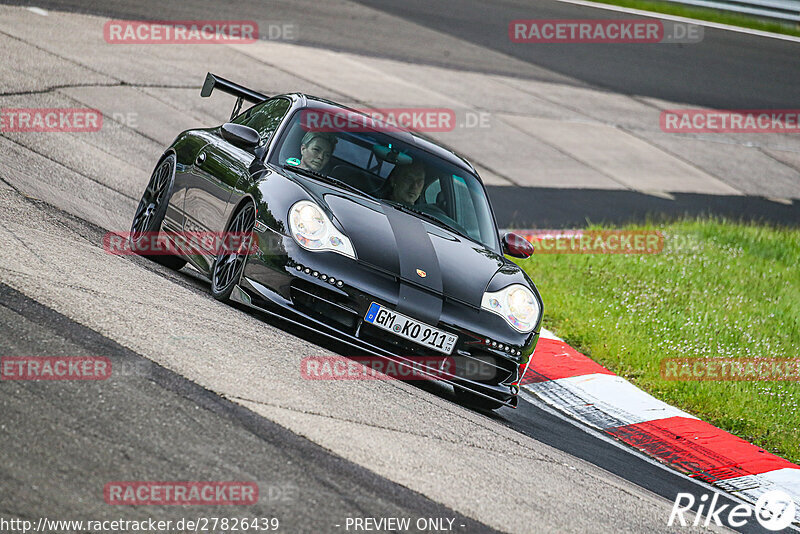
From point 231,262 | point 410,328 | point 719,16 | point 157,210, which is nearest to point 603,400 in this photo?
point 410,328

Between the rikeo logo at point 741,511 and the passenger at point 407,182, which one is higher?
the passenger at point 407,182

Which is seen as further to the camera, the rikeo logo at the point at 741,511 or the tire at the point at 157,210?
the tire at the point at 157,210

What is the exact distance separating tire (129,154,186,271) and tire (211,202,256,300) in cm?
110

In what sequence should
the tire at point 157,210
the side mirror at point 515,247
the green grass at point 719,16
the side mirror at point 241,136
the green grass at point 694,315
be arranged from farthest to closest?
the green grass at point 719,16
the green grass at point 694,315
the tire at point 157,210
the side mirror at point 515,247
the side mirror at point 241,136

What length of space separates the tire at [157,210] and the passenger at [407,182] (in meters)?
1.68

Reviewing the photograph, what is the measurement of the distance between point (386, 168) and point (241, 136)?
3.11 feet

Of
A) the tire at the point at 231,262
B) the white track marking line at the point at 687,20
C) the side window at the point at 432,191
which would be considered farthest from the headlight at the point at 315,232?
the white track marking line at the point at 687,20

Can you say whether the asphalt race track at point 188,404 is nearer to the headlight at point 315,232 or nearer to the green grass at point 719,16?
the headlight at point 315,232

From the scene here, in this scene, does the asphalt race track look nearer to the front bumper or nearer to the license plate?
the front bumper

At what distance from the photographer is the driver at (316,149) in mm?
6668

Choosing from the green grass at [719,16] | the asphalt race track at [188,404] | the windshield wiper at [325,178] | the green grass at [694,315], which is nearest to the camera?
the asphalt race track at [188,404]

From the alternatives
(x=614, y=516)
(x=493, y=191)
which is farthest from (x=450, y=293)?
(x=493, y=191)

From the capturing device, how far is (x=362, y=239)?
5.86m

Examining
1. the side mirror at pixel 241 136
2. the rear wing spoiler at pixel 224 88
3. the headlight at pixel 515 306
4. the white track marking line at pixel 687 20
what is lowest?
the headlight at pixel 515 306
